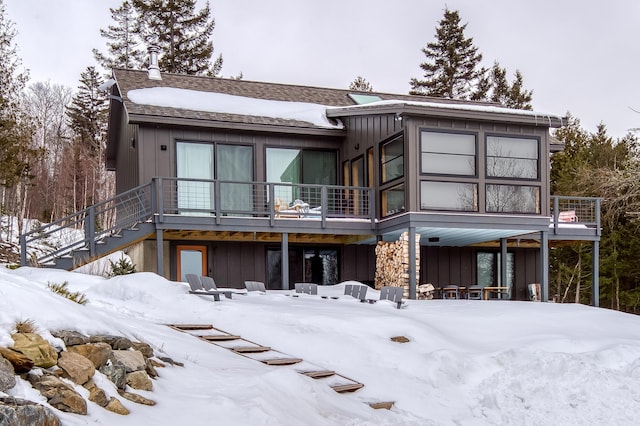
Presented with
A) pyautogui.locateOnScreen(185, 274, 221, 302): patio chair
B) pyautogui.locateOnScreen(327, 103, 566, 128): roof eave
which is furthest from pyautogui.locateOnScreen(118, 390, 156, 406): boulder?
pyautogui.locateOnScreen(327, 103, 566, 128): roof eave

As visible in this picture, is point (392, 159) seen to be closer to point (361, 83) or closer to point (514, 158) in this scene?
point (514, 158)

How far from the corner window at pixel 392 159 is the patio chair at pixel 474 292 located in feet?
10.9

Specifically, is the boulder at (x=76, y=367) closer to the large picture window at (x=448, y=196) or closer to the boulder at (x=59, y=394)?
the boulder at (x=59, y=394)

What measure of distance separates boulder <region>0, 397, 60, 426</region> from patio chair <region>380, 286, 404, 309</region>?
8.53m

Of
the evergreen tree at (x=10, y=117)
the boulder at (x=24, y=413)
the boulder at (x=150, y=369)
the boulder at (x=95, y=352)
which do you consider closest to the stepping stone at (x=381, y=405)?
the boulder at (x=150, y=369)

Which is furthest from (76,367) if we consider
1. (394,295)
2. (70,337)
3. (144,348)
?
(394,295)

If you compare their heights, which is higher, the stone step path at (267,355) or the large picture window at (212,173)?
the large picture window at (212,173)

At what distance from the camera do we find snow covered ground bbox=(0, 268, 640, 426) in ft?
20.3

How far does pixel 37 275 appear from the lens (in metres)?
12.1

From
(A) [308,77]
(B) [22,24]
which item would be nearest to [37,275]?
(B) [22,24]

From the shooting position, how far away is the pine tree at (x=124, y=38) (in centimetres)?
3706

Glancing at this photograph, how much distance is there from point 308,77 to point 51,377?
3671 cm

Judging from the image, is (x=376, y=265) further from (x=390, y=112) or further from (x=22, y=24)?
(x=22, y=24)

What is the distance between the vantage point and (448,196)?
49.5 ft
